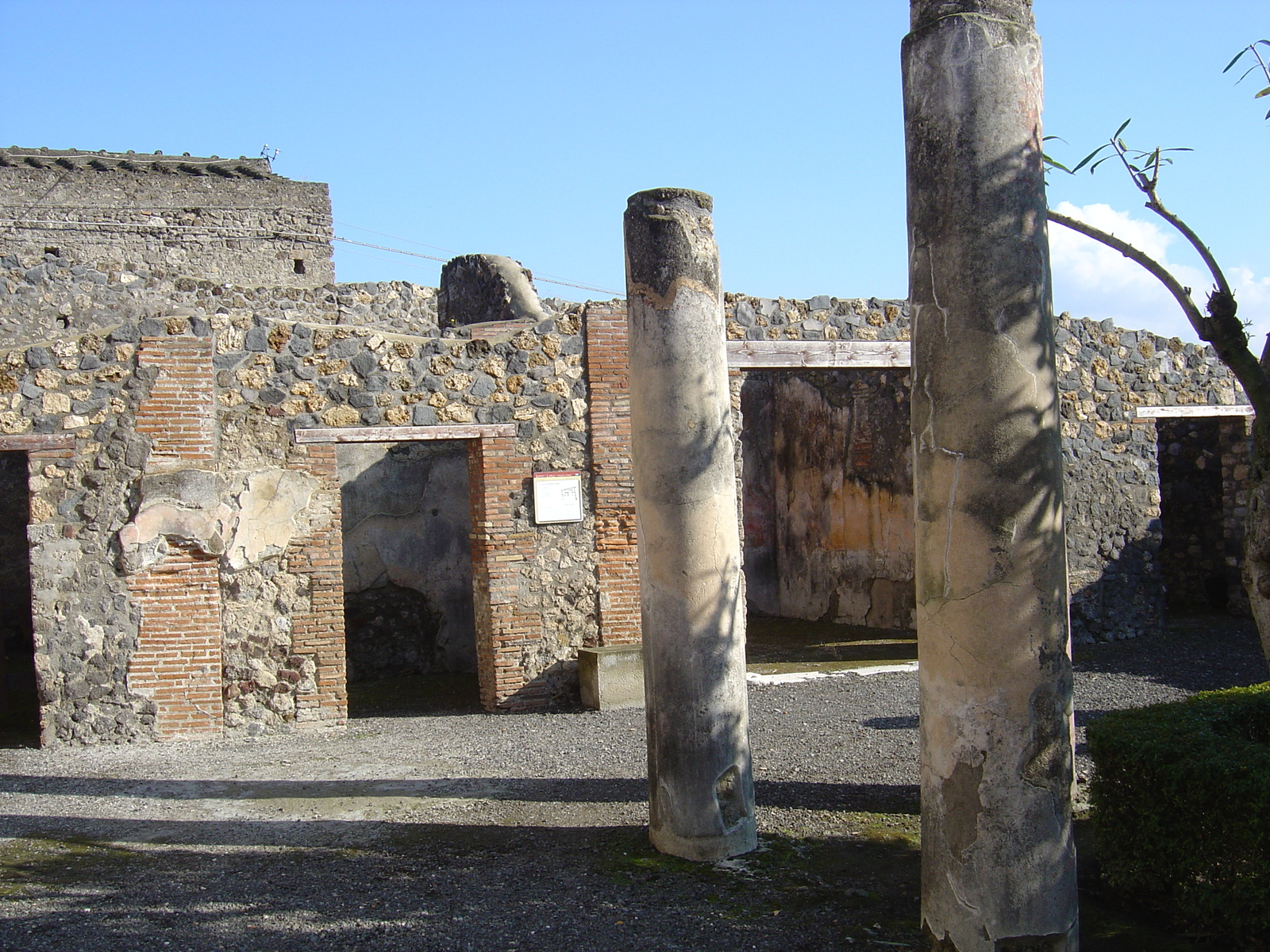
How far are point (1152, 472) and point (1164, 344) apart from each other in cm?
133

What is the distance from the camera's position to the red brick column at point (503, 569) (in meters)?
8.01

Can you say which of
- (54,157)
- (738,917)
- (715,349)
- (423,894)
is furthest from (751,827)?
(54,157)

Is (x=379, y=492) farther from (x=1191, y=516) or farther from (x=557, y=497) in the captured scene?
(x=1191, y=516)

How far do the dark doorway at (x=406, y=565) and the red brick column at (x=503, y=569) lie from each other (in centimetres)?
201

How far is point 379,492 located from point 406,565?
2.54 ft

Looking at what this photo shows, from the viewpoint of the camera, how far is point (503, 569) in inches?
316

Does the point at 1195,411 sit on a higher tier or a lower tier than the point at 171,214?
lower

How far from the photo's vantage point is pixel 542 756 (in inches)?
259

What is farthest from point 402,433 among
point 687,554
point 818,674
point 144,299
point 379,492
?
point 144,299

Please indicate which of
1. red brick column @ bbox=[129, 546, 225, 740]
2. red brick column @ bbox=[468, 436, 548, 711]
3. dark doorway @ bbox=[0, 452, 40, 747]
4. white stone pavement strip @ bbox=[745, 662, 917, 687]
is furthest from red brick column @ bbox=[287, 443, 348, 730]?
dark doorway @ bbox=[0, 452, 40, 747]

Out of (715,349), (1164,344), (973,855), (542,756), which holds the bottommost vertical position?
(542,756)

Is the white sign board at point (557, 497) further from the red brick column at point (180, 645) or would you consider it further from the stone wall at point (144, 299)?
the stone wall at point (144, 299)

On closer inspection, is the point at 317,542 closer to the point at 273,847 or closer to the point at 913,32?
the point at 273,847

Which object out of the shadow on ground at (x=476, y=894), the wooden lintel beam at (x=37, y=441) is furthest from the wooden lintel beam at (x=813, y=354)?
the wooden lintel beam at (x=37, y=441)
